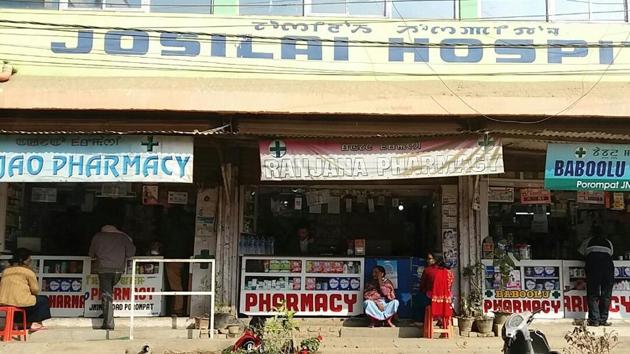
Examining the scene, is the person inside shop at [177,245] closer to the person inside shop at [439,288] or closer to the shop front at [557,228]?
the person inside shop at [439,288]

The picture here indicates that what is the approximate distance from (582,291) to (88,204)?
8.32 m

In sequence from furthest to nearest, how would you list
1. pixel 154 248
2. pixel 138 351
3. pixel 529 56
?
1. pixel 154 248
2. pixel 529 56
3. pixel 138 351

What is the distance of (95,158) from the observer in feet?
28.8

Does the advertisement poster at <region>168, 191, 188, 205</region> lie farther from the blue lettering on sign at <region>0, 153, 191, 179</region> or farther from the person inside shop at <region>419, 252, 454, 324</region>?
the person inside shop at <region>419, 252, 454, 324</region>

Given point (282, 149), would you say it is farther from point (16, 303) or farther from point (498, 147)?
point (16, 303)

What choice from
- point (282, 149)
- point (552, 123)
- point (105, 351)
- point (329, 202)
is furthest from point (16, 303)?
point (552, 123)

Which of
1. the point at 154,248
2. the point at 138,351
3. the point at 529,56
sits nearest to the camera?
the point at 138,351

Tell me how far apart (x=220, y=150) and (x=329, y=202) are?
2.22 meters

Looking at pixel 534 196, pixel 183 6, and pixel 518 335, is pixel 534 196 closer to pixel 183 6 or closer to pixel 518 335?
pixel 518 335

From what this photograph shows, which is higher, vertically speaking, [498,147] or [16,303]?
[498,147]

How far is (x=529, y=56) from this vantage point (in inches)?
378

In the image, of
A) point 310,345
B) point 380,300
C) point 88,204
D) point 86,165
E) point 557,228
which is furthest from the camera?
point 557,228

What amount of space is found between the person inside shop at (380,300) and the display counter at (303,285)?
0.40 metres

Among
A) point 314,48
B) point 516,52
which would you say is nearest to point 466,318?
point 516,52
